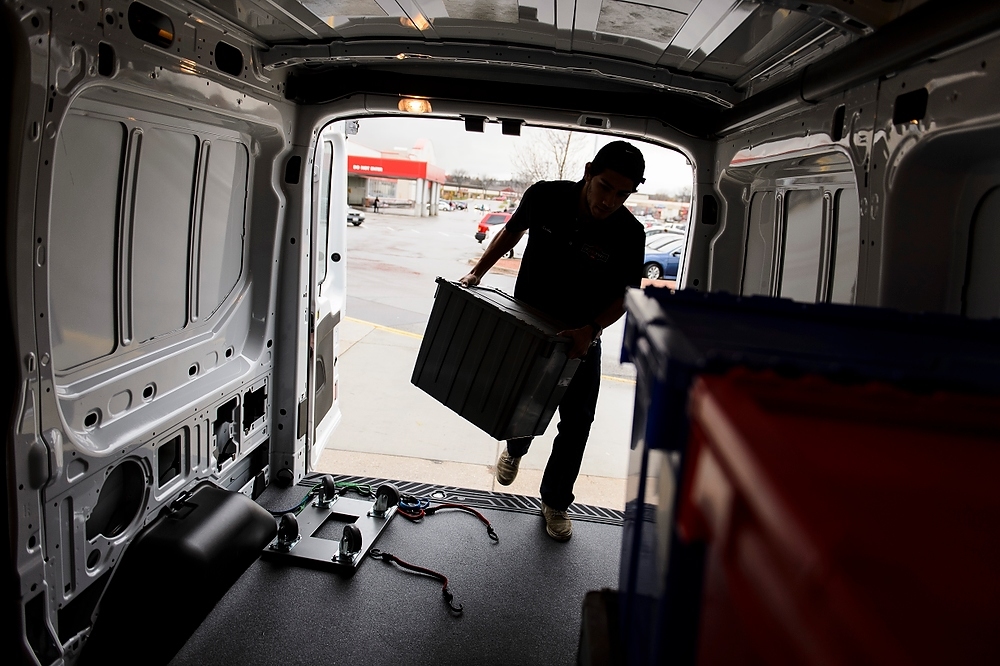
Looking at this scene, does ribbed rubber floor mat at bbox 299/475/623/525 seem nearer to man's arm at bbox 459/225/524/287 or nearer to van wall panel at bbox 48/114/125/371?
man's arm at bbox 459/225/524/287

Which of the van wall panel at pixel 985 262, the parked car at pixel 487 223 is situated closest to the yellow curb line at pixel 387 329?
the van wall panel at pixel 985 262

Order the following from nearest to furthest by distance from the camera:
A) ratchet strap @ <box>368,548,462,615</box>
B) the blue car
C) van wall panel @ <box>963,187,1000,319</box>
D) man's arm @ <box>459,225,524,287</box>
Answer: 1. van wall panel @ <box>963,187,1000,319</box>
2. ratchet strap @ <box>368,548,462,615</box>
3. man's arm @ <box>459,225,524,287</box>
4. the blue car

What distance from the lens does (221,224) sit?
11.6 ft

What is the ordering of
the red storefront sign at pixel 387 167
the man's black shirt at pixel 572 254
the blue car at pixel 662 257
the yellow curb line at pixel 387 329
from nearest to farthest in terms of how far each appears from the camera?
the man's black shirt at pixel 572 254 → the yellow curb line at pixel 387 329 → the blue car at pixel 662 257 → the red storefront sign at pixel 387 167

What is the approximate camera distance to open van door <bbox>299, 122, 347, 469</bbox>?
4.34m

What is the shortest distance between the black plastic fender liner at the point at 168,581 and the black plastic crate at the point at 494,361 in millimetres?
1232

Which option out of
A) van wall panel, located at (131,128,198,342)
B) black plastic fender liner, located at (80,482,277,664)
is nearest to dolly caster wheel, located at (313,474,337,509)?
black plastic fender liner, located at (80,482,277,664)

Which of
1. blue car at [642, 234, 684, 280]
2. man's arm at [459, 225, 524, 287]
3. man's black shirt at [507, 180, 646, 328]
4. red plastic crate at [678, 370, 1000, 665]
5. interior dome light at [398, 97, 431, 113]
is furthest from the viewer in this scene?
blue car at [642, 234, 684, 280]

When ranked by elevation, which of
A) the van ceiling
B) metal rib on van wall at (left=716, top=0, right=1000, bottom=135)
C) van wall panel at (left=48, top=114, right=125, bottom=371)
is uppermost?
the van ceiling

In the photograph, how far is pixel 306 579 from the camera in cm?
338

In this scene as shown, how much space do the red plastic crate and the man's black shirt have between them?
2501mm

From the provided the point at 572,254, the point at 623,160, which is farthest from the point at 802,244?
the point at 572,254

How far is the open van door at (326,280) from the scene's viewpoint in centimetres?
434

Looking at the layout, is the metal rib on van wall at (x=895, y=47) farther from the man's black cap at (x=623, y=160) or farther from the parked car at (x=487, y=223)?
the parked car at (x=487, y=223)
